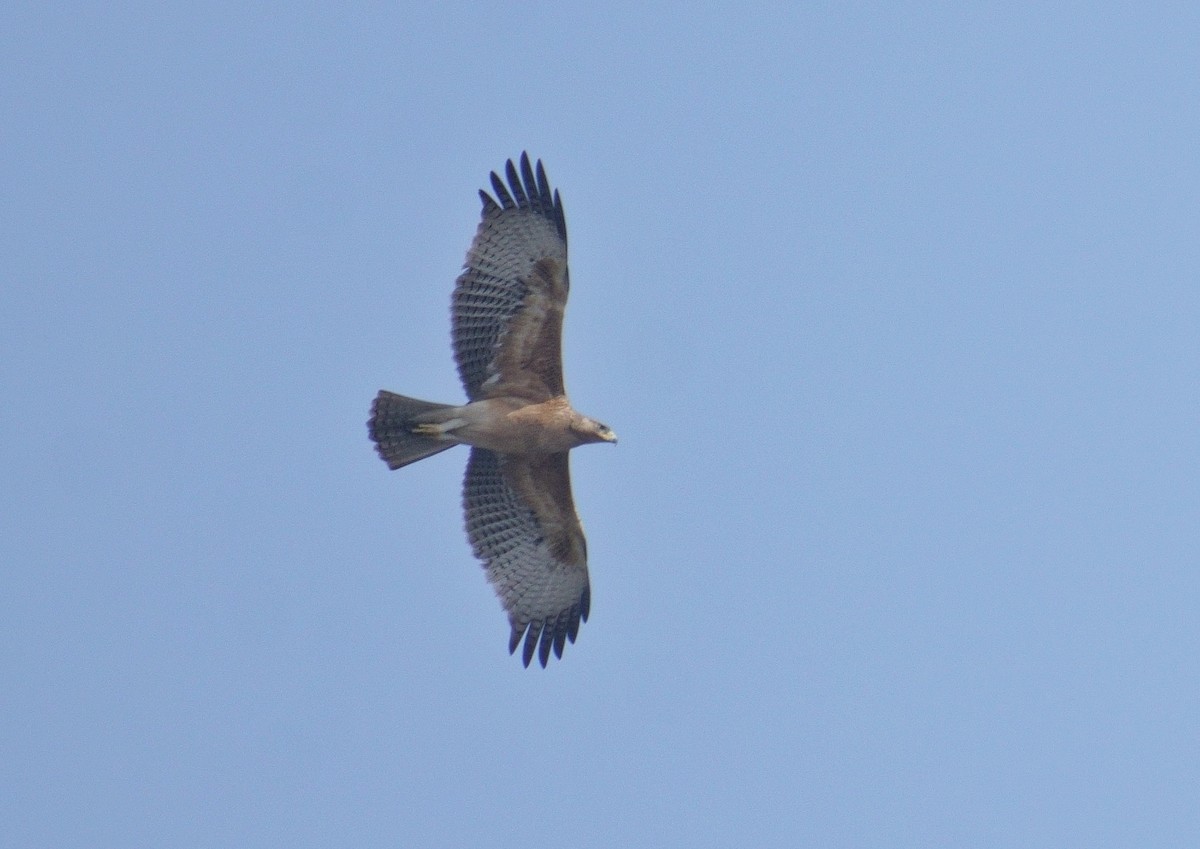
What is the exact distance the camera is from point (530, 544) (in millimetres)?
17141

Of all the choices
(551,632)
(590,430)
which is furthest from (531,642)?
Answer: (590,430)

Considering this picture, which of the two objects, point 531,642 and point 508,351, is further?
point 531,642

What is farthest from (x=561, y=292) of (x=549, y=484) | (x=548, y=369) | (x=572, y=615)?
(x=572, y=615)

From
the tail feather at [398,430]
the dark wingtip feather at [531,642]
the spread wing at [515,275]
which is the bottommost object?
the dark wingtip feather at [531,642]

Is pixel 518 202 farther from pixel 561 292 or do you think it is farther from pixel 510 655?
pixel 510 655

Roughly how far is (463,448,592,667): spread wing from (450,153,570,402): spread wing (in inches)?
45.9

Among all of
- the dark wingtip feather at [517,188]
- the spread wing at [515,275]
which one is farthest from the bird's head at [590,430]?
the dark wingtip feather at [517,188]

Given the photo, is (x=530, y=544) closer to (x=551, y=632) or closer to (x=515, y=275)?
(x=551, y=632)

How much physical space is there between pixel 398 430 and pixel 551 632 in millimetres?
2121

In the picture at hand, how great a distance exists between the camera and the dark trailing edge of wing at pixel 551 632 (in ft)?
56.3

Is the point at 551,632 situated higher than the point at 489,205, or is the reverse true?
the point at 489,205

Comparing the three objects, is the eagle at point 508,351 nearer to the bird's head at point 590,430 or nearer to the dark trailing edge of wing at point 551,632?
the bird's head at point 590,430

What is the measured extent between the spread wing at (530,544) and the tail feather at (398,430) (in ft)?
2.48

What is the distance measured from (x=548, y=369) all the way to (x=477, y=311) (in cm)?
69
